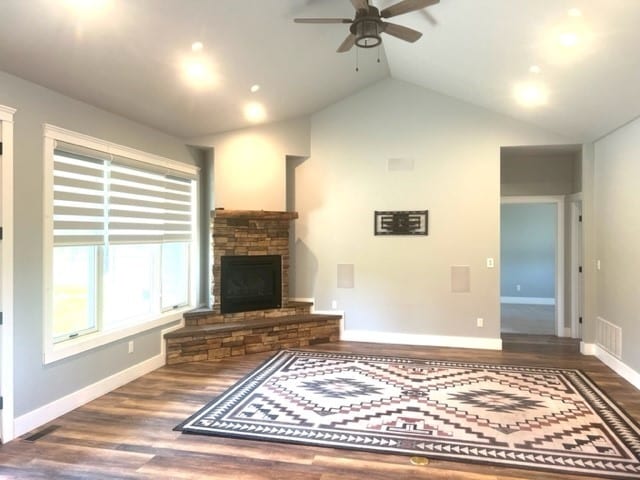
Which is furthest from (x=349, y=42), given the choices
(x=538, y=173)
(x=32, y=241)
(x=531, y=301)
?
(x=531, y=301)

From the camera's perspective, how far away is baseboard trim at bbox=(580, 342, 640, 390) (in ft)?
14.1

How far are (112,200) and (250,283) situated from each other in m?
2.19

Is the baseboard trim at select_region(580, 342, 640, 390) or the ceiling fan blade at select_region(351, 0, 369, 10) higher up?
the ceiling fan blade at select_region(351, 0, 369, 10)

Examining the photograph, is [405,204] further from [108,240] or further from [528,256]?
[528,256]

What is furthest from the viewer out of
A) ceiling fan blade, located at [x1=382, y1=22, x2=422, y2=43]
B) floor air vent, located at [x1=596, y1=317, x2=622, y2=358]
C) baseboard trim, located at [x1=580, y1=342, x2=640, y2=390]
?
floor air vent, located at [x1=596, y1=317, x2=622, y2=358]

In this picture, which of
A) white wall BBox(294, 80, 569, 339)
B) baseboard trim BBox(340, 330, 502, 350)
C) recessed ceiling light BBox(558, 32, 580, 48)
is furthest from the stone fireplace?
recessed ceiling light BBox(558, 32, 580, 48)

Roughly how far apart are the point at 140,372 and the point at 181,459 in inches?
77.4

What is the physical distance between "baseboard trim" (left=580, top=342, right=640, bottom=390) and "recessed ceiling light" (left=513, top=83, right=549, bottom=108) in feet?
9.56

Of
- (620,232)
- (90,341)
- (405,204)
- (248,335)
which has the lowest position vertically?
(248,335)

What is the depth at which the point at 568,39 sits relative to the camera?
344cm

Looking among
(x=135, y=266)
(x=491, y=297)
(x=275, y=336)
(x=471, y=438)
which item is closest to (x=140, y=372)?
(x=135, y=266)

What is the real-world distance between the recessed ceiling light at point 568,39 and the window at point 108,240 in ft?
13.1

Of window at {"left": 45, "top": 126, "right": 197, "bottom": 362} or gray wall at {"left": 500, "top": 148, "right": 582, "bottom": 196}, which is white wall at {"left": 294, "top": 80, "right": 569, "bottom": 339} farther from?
window at {"left": 45, "top": 126, "right": 197, "bottom": 362}

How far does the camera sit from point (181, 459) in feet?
9.31
